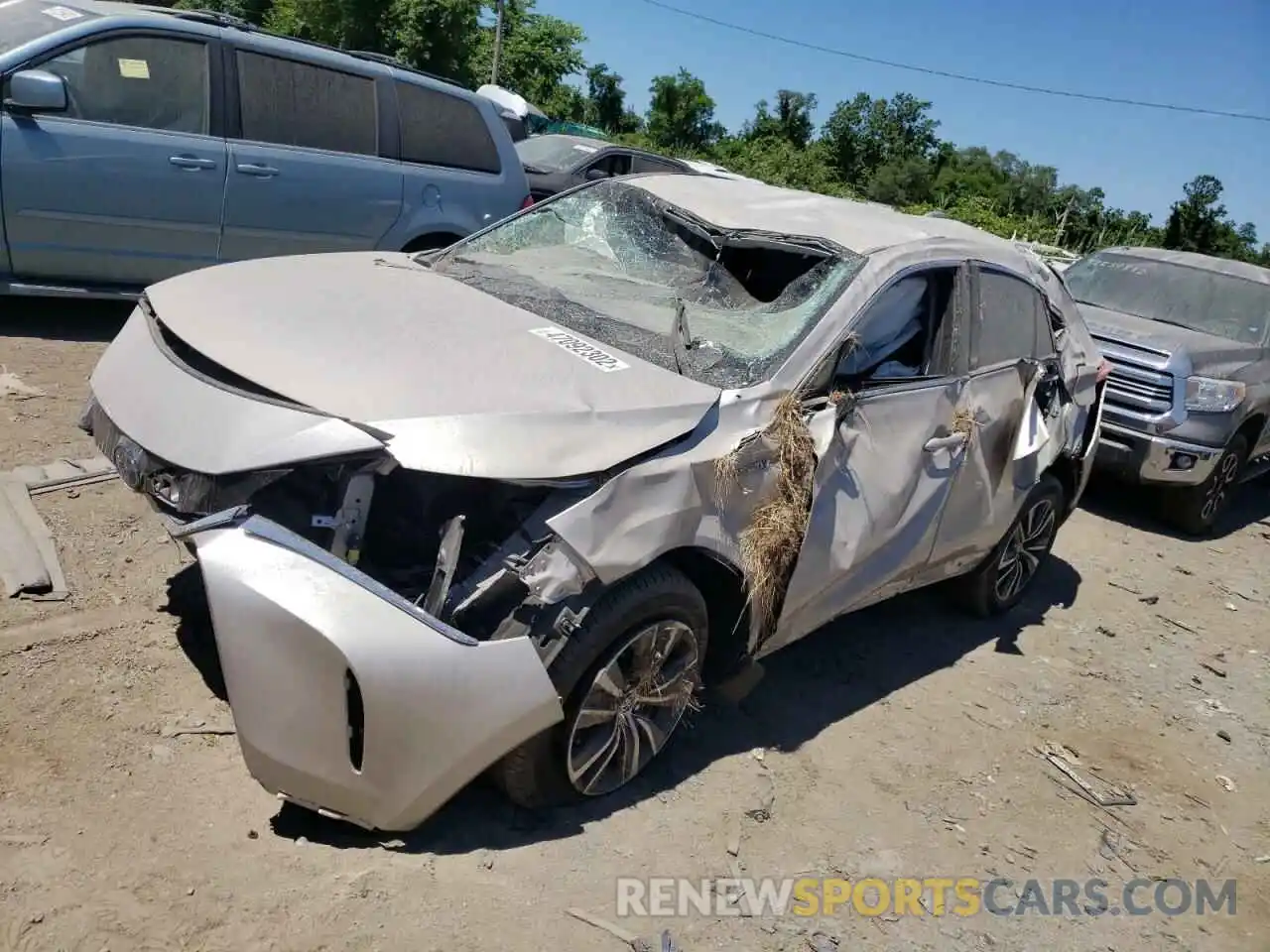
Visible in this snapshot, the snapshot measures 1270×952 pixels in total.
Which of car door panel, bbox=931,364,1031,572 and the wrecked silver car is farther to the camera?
car door panel, bbox=931,364,1031,572

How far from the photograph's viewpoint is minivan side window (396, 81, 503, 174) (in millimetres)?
7223

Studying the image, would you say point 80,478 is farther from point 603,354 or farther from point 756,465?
point 756,465

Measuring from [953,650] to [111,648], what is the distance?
3754 millimetres

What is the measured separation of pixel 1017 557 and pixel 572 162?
878cm

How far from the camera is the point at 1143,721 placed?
4945mm

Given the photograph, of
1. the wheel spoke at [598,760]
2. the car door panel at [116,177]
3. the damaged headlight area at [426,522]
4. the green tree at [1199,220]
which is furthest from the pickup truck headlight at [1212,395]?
the green tree at [1199,220]

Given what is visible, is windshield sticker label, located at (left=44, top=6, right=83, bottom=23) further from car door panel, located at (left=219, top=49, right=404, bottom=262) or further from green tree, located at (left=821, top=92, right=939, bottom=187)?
green tree, located at (left=821, top=92, right=939, bottom=187)

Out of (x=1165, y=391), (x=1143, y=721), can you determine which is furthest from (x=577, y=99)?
(x=1143, y=721)

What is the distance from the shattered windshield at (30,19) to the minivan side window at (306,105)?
95cm

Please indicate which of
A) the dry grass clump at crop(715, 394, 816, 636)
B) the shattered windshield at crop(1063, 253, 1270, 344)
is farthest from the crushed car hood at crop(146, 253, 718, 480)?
the shattered windshield at crop(1063, 253, 1270, 344)

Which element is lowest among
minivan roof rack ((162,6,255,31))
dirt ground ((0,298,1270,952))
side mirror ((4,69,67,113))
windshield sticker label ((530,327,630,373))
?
dirt ground ((0,298,1270,952))

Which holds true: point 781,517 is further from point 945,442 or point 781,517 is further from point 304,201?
point 304,201

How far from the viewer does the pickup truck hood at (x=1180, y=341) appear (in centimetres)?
765

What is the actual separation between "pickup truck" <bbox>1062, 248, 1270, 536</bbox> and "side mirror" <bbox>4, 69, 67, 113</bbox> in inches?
280
